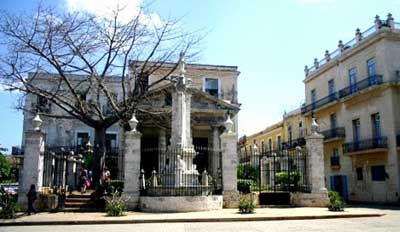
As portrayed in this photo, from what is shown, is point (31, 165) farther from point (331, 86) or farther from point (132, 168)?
point (331, 86)

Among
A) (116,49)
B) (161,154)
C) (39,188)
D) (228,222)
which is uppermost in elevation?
(116,49)

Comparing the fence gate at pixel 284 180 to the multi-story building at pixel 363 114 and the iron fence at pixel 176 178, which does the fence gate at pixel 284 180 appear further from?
the multi-story building at pixel 363 114

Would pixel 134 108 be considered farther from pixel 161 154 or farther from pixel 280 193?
pixel 280 193

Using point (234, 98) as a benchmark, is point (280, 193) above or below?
below

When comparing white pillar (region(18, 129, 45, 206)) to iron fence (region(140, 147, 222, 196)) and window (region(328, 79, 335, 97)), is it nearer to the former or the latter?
iron fence (region(140, 147, 222, 196))

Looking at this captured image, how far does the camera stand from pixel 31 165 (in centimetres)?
1644

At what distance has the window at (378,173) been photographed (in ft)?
86.2

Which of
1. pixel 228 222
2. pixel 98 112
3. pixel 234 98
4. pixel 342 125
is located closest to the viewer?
pixel 228 222

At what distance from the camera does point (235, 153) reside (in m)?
17.2

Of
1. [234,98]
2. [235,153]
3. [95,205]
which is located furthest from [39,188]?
[234,98]

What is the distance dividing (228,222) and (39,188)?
871 cm

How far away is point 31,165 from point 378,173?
2224cm

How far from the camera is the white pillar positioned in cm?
1611

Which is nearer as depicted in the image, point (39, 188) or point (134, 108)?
point (39, 188)
